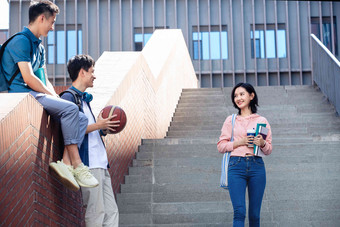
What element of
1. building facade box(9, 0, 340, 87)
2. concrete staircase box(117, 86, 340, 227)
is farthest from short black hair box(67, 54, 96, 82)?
building facade box(9, 0, 340, 87)

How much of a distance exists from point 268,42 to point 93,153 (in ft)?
70.9

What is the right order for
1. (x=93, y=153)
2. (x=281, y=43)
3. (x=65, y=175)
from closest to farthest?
(x=65, y=175) → (x=93, y=153) → (x=281, y=43)

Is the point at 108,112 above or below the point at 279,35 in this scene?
below

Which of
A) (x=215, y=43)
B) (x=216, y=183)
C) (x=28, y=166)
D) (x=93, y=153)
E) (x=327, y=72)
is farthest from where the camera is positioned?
(x=215, y=43)

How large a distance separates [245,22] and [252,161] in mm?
21037

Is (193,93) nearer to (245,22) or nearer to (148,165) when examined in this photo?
(148,165)

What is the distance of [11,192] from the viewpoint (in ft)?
12.6

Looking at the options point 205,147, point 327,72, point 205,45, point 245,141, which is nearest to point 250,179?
point 245,141

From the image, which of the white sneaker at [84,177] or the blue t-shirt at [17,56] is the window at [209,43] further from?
the white sneaker at [84,177]

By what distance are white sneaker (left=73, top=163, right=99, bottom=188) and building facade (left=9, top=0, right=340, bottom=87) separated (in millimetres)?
20773

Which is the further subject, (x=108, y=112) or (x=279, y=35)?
(x=279, y=35)

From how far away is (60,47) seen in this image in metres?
25.6

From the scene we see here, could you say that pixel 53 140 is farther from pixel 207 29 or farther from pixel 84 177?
pixel 207 29

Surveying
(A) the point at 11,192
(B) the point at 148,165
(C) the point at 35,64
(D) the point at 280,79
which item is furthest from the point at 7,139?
(D) the point at 280,79
